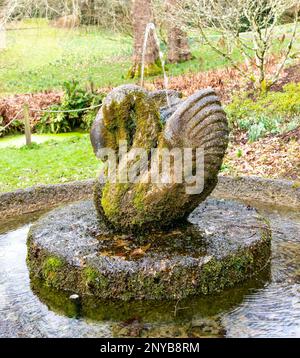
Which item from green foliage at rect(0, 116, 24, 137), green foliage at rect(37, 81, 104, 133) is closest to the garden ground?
green foliage at rect(0, 116, 24, 137)

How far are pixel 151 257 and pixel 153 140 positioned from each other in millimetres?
1049

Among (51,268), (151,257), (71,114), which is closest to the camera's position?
(151,257)

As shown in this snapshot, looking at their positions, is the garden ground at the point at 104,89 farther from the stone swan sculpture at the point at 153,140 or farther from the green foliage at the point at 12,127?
A: the stone swan sculpture at the point at 153,140

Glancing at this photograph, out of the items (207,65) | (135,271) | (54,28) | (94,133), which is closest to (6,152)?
(94,133)

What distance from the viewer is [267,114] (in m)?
11.0

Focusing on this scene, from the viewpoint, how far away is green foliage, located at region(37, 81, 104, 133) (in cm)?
1372

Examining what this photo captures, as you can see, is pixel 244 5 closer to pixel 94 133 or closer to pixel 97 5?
pixel 94 133

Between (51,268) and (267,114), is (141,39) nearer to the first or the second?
(267,114)

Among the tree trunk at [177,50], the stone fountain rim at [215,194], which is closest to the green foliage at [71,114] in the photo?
the stone fountain rim at [215,194]

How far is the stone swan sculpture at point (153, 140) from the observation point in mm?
4906

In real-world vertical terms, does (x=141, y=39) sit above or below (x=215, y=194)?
above

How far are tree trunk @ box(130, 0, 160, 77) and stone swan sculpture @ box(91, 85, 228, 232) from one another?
1442 centimetres

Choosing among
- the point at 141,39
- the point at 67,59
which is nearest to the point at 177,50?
the point at 141,39

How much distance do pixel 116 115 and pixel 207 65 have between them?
50.5 ft
